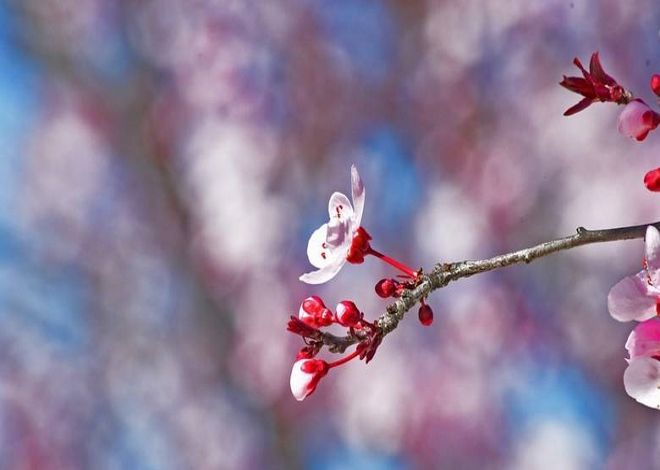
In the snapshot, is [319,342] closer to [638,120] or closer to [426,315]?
[426,315]

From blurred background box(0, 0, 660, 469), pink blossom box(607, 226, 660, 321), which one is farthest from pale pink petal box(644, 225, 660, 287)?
blurred background box(0, 0, 660, 469)

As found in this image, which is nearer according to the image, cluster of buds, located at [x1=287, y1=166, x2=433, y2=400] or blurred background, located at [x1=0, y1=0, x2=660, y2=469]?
cluster of buds, located at [x1=287, y1=166, x2=433, y2=400]

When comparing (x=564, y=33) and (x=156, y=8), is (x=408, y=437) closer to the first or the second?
(x=564, y=33)

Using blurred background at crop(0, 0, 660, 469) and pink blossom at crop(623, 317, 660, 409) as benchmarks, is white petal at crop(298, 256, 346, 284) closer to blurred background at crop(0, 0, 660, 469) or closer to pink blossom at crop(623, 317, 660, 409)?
pink blossom at crop(623, 317, 660, 409)

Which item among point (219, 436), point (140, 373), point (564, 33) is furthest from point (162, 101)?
point (564, 33)

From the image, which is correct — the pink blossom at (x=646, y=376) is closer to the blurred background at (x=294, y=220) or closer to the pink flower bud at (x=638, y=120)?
the pink flower bud at (x=638, y=120)

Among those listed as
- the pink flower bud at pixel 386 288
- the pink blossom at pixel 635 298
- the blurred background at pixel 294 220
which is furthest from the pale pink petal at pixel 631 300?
the blurred background at pixel 294 220

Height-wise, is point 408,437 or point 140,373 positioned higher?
point 140,373
